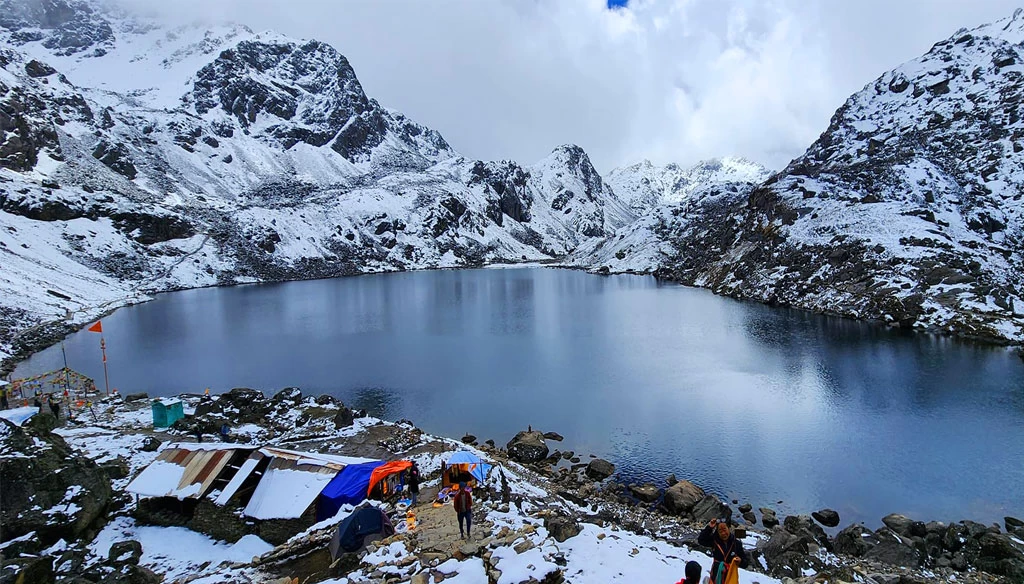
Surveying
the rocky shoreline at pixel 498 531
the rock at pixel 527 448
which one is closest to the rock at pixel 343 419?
the rocky shoreline at pixel 498 531

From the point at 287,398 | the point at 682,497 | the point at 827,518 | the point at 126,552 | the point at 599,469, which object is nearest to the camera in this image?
the point at 126,552

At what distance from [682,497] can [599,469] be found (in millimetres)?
5452

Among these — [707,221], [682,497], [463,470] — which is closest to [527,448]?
[682,497]

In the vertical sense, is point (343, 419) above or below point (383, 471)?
below

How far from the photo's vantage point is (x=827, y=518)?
24.6 metres

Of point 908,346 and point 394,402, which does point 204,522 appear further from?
point 908,346

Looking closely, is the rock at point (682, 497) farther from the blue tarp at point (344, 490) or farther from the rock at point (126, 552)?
the rock at point (126, 552)

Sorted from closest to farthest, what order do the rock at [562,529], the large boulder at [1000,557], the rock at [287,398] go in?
the rock at [562,529] → the large boulder at [1000,557] → the rock at [287,398]

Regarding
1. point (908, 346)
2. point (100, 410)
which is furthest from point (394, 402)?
point (908, 346)

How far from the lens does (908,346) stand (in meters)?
56.8

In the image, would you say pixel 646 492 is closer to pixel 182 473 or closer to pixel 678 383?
pixel 678 383

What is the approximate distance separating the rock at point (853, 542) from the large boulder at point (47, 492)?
29.2 meters

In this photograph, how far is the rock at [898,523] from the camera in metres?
23.2

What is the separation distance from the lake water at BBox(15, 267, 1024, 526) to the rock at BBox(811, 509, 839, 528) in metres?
0.64
